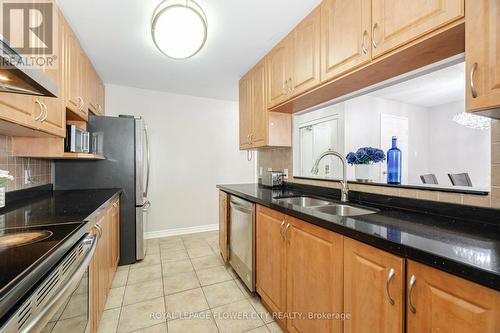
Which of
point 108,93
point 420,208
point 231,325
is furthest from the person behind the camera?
point 108,93

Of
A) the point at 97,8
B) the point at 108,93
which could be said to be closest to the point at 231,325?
the point at 97,8

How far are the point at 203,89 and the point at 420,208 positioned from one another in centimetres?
312

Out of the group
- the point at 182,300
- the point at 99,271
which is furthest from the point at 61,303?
the point at 182,300

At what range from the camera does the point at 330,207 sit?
166 cm

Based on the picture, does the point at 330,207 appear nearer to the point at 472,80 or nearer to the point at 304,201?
the point at 304,201

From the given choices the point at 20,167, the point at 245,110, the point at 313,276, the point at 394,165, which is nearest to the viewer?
the point at 313,276

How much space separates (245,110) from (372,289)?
7.58ft

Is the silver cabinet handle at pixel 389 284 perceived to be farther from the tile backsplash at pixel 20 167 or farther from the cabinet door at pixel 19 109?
the tile backsplash at pixel 20 167

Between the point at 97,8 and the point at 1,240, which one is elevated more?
the point at 97,8

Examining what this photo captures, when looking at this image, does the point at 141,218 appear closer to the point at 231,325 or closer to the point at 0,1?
the point at 231,325

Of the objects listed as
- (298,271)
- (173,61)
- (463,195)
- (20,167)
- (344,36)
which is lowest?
(298,271)

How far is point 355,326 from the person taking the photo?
37.9 inches

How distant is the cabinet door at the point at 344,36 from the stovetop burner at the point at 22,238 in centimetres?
181

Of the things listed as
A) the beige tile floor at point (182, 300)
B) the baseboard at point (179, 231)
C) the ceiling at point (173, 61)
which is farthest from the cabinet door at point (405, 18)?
the baseboard at point (179, 231)
